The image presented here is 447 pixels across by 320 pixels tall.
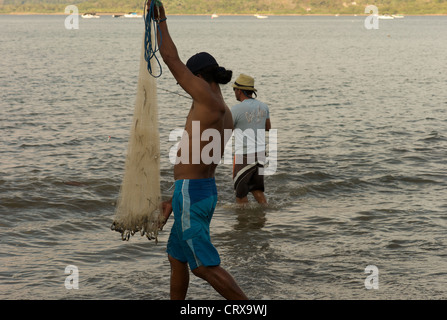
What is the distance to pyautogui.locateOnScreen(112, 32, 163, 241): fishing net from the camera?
526cm

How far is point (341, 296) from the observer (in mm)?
6309

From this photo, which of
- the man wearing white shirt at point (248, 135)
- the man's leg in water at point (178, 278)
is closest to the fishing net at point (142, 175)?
the man's leg in water at point (178, 278)

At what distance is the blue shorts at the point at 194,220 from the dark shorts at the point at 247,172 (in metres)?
3.96

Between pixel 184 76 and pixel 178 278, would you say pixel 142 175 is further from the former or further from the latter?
pixel 184 76

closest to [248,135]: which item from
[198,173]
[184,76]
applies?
[198,173]

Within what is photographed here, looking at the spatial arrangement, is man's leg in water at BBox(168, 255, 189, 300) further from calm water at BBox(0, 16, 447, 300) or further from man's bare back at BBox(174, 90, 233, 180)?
calm water at BBox(0, 16, 447, 300)

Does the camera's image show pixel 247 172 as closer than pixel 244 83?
No

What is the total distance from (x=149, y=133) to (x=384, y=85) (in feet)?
92.7

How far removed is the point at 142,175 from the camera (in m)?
5.32

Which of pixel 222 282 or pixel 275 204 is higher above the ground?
pixel 222 282

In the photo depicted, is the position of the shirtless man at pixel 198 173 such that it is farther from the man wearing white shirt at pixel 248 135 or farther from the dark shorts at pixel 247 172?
the dark shorts at pixel 247 172

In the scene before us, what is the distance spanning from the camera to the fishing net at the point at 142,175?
5258 mm

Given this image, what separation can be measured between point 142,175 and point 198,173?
63cm

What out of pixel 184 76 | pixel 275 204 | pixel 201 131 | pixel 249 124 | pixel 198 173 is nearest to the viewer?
pixel 184 76
